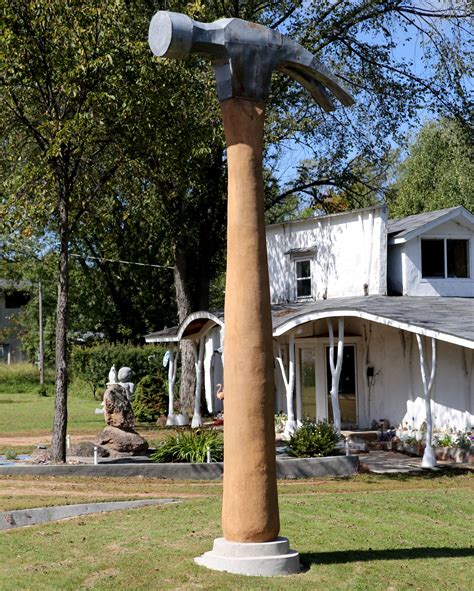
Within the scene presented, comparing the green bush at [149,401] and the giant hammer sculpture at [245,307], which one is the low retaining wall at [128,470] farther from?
the green bush at [149,401]

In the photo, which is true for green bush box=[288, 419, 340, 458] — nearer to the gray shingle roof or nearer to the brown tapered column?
the gray shingle roof

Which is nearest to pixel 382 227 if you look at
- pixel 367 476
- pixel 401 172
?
pixel 367 476

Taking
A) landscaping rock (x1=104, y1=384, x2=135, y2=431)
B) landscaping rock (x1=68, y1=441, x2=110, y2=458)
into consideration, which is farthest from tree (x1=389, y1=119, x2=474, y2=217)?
landscaping rock (x1=68, y1=441, x2=110, y2=458)

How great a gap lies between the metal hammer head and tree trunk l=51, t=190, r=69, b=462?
10964mm

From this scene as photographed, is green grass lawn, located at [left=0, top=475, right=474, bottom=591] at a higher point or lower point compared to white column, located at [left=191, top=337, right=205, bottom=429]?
lower

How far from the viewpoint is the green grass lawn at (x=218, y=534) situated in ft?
32.7

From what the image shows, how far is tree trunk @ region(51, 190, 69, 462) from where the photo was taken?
67.6 feet

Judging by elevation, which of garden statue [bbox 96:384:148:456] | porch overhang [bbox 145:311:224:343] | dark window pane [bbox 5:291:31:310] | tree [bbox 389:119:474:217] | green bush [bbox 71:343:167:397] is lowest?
garden statue [bbox 96:384:148:456]

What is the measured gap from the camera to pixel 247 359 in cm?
1025

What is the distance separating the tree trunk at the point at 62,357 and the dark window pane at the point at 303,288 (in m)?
10.3

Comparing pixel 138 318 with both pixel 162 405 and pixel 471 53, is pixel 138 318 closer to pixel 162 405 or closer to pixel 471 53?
pixel 162 405

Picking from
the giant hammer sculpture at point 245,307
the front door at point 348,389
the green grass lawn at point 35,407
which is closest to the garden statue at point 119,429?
the green grass lawn at point 35,407

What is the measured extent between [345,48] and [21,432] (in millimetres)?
14999

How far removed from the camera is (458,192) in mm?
50531
